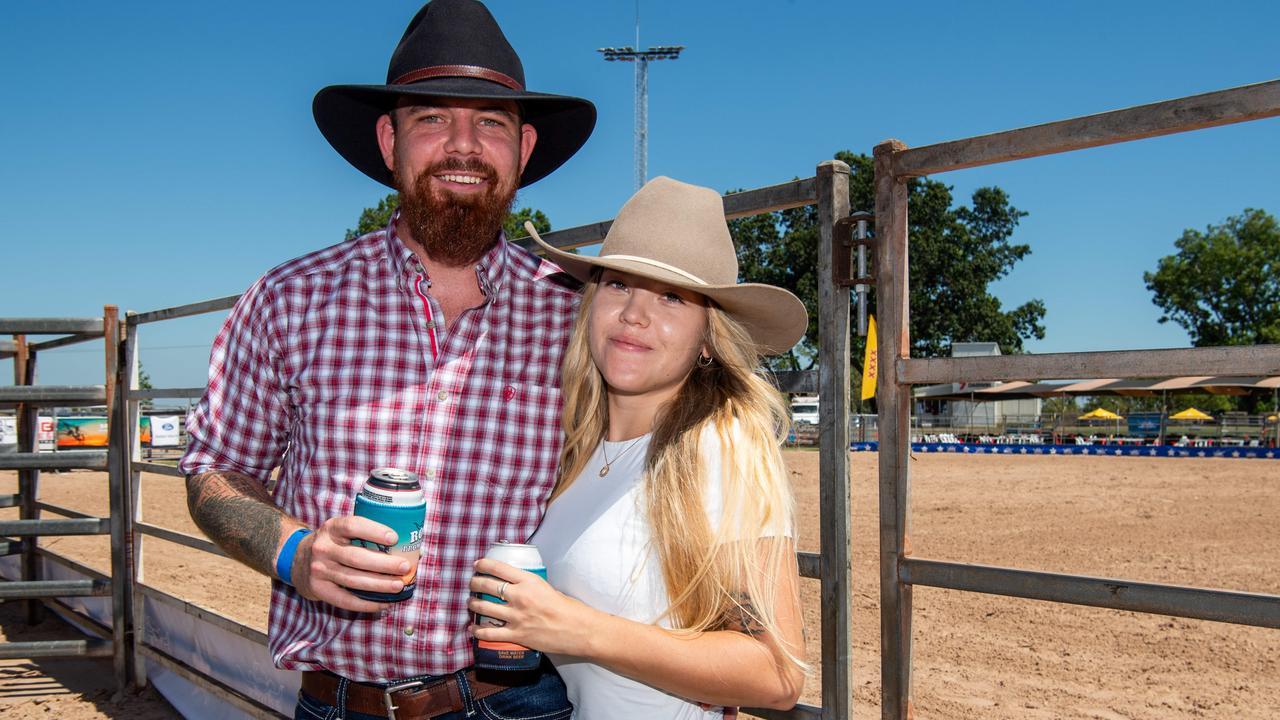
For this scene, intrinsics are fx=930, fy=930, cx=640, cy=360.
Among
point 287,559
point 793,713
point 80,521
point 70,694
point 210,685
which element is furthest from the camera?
point 70,694

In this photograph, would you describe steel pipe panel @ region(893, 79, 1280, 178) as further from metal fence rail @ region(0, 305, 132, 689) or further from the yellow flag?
metal fence rail @ region(0, 305, 132, 689)

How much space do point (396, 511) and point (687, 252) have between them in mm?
731

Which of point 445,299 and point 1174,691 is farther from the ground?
point 445,299

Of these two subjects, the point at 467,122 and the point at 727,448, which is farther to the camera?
the point at 467,122

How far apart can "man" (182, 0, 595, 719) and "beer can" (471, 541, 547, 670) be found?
12.9 inches

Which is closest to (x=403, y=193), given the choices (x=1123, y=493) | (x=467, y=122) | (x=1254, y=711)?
(x=467, y=122)

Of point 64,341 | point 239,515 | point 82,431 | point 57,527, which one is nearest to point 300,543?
point 239,515

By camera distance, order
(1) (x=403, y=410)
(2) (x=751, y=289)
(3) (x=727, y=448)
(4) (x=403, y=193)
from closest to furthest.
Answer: (3) (x=727, y=448) → (2) (x=751, y=289) → (1) (x=403, y=410) → (4) (x=403, y=193)

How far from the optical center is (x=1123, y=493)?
1423 centimetres

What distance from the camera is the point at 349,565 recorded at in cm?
152

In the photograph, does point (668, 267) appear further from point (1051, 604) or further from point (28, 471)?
point (1051, 604)

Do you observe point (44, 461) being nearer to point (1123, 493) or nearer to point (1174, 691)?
point (1174, 691)

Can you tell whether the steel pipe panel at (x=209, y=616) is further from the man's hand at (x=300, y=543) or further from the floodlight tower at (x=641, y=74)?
the floodlight tower at (x=641, y=74)

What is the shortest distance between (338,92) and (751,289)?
111cm
